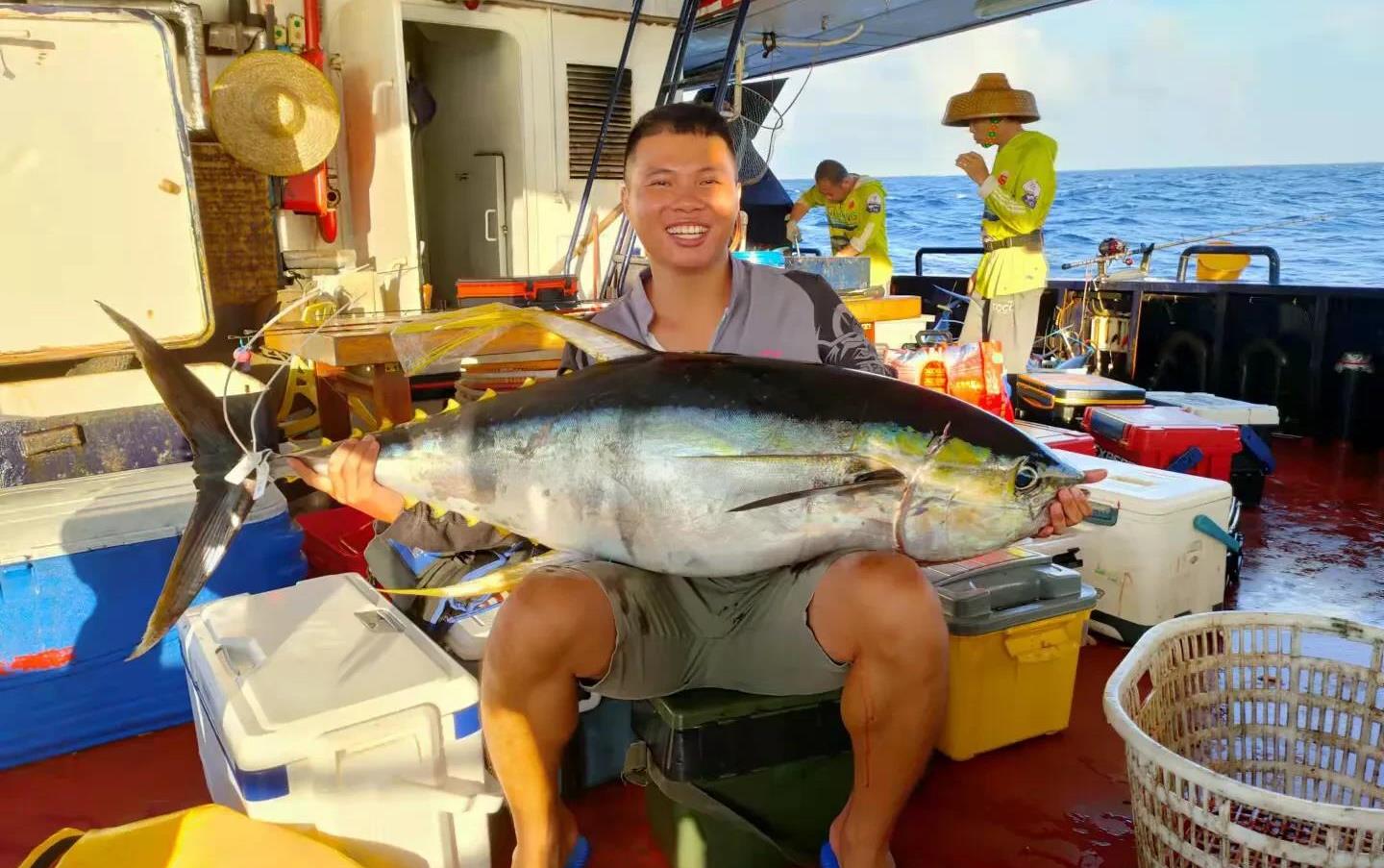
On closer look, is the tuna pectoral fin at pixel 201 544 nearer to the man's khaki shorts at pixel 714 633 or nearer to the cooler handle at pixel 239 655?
the cooler handle at pixel 239 655

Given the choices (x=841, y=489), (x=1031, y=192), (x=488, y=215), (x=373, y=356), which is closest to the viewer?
(x=841, y=489)

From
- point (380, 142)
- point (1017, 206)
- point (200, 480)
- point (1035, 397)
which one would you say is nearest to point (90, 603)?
point (200, 480)

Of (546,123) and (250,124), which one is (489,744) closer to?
(250,124)

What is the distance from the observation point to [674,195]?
5.79 feet

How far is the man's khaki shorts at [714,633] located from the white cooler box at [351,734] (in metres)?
0.29

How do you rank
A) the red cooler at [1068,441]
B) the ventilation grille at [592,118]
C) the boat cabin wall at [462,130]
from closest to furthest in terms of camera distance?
the red cooler at [1068,441] < the boat cabin wall at [462,130] < the ventilation grille at [592,118]

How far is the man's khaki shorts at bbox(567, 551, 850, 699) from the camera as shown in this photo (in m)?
1.50

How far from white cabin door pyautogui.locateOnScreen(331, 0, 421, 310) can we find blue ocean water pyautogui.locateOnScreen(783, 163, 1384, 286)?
38.6 ft

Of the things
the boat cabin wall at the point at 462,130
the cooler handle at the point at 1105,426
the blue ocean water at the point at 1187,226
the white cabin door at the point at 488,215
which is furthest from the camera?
the blue ocean water at the point at 1187,226

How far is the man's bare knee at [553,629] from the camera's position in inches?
55.9

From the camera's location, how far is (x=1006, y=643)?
1976mm

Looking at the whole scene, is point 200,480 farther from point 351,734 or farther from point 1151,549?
point 1151,549

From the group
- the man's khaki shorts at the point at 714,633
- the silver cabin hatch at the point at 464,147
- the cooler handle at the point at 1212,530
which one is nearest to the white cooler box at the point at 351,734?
the man's khaki shorts at the point at 714,633

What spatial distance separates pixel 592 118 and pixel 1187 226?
25997mm
